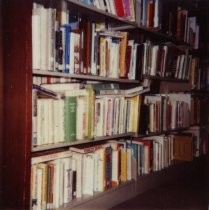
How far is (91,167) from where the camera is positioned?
6.67 feet

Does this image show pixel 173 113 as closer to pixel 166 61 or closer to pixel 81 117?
pixel 166 61

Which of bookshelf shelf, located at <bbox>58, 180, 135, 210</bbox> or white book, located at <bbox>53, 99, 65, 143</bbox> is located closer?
white book, located at <bbox>53, 99, 65, 143</bbox>

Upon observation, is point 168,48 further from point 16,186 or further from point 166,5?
point 16,186

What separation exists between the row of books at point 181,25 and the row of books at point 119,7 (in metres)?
0.59

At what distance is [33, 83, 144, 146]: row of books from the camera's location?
1.69m

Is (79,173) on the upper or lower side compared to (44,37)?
lower

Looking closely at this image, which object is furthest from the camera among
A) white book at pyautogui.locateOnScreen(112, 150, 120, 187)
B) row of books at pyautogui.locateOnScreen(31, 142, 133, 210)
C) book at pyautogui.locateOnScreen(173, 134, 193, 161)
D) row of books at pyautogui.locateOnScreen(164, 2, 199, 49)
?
book at pyautogui.locateOnScreen(173, 134, 193, 161)

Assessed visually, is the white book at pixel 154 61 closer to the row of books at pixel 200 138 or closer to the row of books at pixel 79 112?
the row of books at pixel 79 112

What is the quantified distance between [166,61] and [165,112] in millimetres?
443

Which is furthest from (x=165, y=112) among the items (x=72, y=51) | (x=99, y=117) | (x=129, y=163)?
(x=72, y=51)

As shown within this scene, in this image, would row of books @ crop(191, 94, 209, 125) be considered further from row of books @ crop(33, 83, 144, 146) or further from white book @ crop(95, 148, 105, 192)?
white book @ crop(95, 148, 105, 192)

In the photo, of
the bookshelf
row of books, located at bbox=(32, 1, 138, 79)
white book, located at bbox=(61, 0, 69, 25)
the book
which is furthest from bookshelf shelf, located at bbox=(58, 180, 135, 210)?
white book, located at bbox=(61, 0, 69, 25)

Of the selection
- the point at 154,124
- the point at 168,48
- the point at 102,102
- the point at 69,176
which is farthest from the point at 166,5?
Answer: the point at 69,176

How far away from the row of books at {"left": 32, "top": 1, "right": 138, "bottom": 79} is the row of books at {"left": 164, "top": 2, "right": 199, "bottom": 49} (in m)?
0.71
